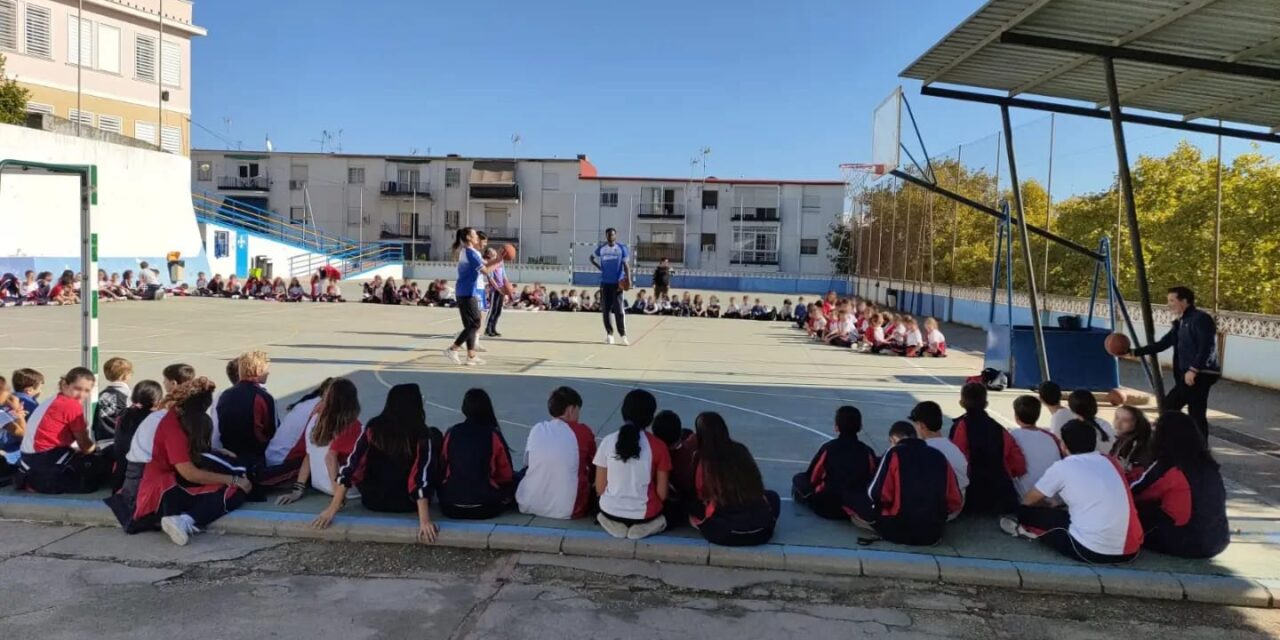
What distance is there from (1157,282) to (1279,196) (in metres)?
2.98

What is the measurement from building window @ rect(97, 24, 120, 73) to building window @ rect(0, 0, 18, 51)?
2.96 meters

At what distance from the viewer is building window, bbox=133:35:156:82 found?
36188 millimetres

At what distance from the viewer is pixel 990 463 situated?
5906 millimetres

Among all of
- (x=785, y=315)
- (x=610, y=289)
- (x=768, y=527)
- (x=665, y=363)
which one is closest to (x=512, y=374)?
(x=665, y=363)

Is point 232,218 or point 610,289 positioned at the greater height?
point 232,218

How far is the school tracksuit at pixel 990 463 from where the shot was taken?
590 cm

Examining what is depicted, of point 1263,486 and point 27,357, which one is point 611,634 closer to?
point 1263,486

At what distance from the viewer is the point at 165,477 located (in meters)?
5.36

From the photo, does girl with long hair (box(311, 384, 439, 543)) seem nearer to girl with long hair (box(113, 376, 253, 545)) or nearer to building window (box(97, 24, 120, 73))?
girl with long hair (box(113, 376, 253, 545))

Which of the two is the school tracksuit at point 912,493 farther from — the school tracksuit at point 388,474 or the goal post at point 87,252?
the goal post at point 87,252

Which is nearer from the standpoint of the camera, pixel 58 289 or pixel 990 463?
pixel 990 463

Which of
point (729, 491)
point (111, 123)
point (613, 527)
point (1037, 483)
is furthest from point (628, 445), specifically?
point (111, 123)

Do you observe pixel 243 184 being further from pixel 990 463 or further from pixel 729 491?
pixel 990 463

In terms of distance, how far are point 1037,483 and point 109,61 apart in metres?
39.9
